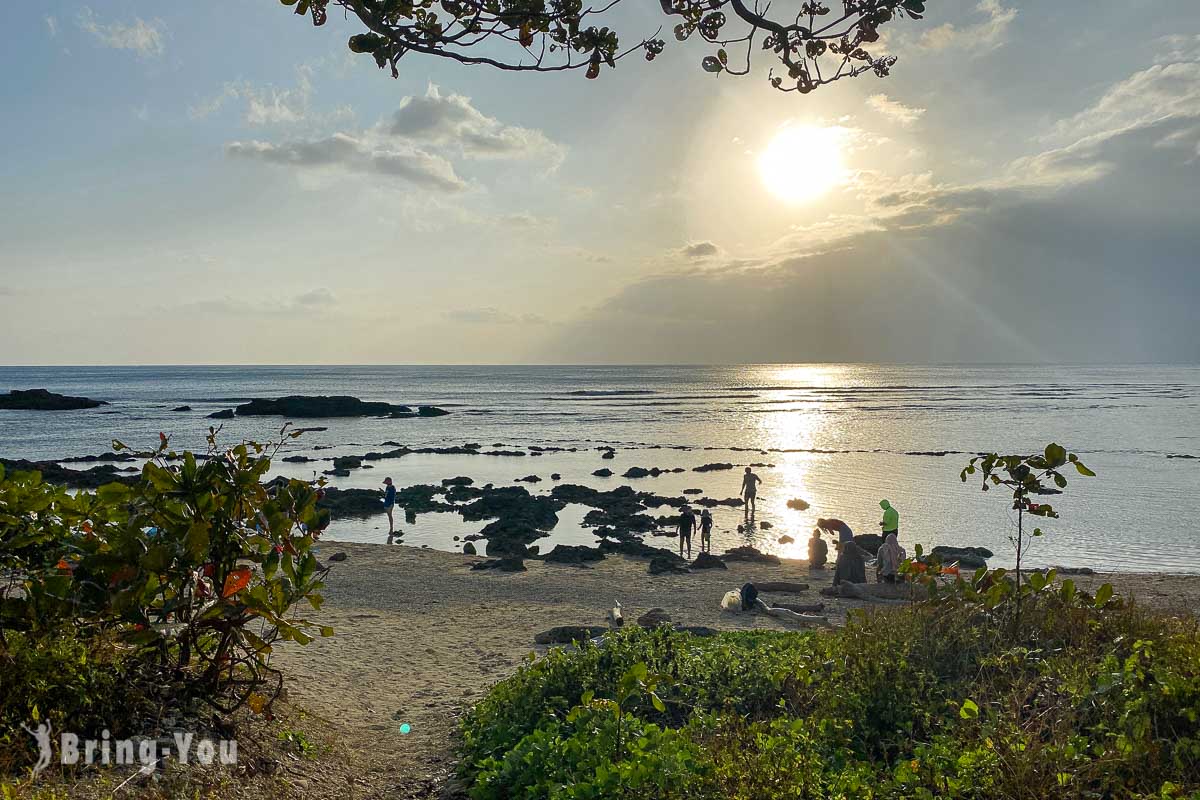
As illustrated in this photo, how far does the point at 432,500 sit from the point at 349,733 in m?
21.2

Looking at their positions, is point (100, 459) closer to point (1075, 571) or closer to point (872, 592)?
point (872, 592)

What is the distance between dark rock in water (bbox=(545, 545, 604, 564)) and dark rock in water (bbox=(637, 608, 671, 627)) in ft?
21.5

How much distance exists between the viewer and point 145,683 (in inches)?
170

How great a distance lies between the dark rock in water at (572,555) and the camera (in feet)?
58.2

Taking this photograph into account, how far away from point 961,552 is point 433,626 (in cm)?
1282

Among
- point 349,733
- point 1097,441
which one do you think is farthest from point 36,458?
point 1097,441

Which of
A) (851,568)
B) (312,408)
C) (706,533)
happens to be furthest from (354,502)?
(312,408)

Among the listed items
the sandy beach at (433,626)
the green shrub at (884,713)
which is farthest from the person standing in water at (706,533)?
the green shrub at (884,713)

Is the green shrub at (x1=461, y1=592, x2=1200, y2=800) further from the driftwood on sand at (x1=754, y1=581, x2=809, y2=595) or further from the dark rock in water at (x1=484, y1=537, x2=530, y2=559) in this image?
the dark rock in water at (x1=484, y1=537, x2=530, y2=559)

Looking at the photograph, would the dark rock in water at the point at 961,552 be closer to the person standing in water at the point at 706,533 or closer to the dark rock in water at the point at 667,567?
the person standing in water at the point at 706,533

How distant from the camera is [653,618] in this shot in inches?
424

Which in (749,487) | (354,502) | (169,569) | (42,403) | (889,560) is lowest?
(354,502)

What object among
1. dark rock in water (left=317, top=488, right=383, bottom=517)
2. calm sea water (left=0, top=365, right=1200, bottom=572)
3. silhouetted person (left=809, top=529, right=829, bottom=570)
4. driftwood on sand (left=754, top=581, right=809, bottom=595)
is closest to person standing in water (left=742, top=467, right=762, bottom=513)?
calm sea water (left=0, top=365, right=1200, bottom=572)

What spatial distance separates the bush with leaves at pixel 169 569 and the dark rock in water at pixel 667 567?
1187 cm
